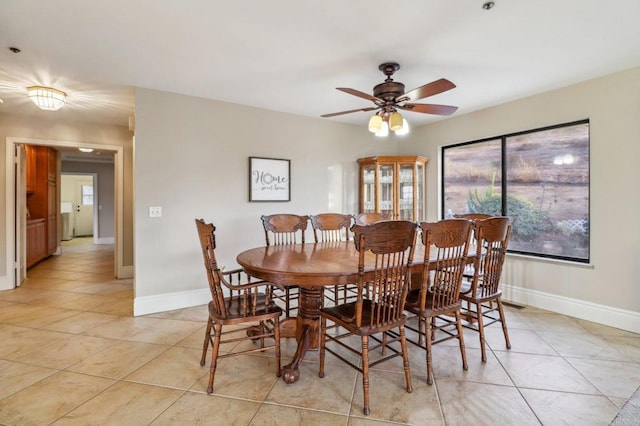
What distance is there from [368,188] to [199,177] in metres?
2.45

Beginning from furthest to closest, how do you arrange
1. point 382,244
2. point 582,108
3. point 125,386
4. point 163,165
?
1. point 163,165
2. point 582,108
3. point 125,386
4. point 382,244

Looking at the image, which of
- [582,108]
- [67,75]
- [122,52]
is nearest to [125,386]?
[122,52]

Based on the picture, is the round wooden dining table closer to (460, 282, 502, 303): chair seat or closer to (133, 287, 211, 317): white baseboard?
(460, 282, 502, 303): chair seat

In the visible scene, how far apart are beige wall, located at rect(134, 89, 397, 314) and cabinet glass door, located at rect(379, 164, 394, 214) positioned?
0.90 meters

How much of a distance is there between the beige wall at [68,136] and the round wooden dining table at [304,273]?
11.5 feet

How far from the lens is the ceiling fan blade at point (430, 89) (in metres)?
2.25

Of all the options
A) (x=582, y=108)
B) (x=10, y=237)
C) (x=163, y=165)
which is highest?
(x=582, y=108)

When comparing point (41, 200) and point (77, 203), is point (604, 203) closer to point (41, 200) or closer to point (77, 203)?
point (41, 200)

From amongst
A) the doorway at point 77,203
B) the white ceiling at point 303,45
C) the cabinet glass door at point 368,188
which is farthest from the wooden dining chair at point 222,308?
the doorway at point 77,203

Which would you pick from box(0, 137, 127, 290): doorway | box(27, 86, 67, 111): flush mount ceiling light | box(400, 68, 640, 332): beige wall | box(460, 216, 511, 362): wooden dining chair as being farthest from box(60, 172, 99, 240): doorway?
box(400, 68, 640, 332): beige wall

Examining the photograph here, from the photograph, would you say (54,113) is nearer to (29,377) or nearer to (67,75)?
(67,75)

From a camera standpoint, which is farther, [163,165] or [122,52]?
[163,165]

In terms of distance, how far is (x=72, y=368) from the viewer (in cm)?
226

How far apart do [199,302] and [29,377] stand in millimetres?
1650
